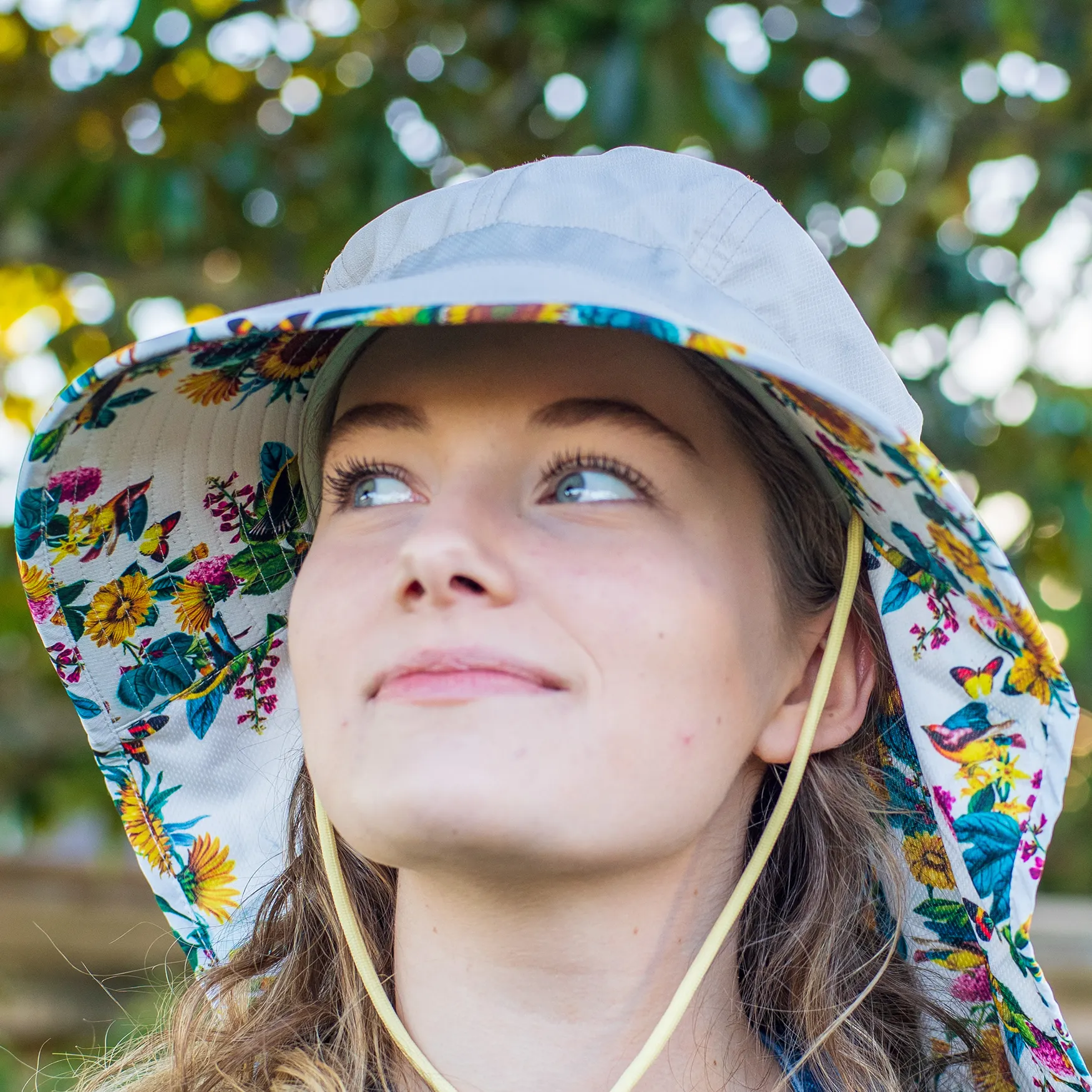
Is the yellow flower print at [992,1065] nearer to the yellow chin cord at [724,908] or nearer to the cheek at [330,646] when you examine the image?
the yellow chin cord at [724,908]

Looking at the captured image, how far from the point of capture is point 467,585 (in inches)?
49.1

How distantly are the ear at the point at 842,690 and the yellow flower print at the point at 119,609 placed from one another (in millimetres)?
784

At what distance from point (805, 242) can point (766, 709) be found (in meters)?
0.51

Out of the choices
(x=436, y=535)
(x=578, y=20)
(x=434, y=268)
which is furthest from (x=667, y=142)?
(x=436, y=535)

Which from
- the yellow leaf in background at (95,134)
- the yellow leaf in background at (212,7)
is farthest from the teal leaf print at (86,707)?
the yellow leaf in background at (95,134)

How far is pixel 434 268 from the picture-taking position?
1.28 metres

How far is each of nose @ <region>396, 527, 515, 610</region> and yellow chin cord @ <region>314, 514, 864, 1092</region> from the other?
417 mm

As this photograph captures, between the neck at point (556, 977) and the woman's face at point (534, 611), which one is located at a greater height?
the woman's face at point (534, 611)

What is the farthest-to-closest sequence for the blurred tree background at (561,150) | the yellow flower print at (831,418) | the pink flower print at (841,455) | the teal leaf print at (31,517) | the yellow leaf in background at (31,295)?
1. the yellow leaf in background at (31,295)
2. the blurred tree background at (561,150)
3. the teal leaf print at (31,517)
4. the pink flower print at (841,455)
5. the yellow flower print at (831,418)

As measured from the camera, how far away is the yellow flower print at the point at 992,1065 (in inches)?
60.4

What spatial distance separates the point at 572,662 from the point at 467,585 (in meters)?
0.12

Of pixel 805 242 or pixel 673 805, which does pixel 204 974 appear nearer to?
pixel 673 805

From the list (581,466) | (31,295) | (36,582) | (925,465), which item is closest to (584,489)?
(581,466)

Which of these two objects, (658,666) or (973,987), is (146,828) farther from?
(973,987)
